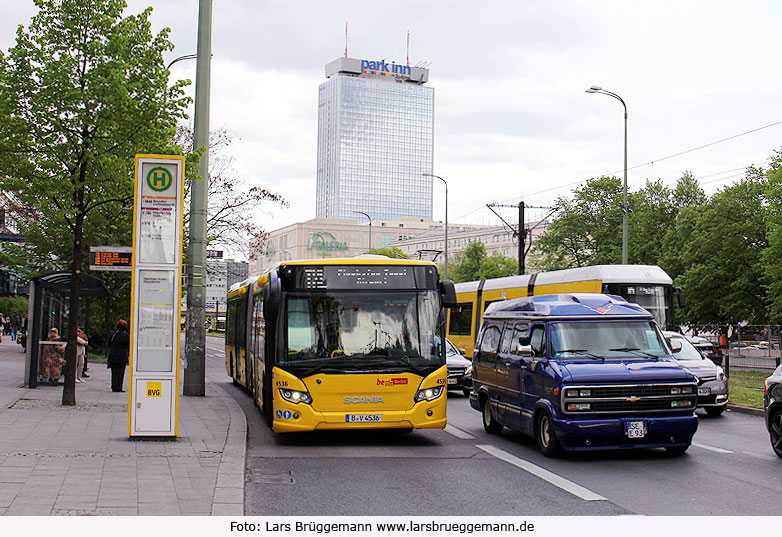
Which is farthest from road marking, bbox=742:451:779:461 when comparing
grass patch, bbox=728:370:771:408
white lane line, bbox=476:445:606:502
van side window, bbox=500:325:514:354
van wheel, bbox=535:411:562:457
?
grass patch, bbox=728:370:771:408

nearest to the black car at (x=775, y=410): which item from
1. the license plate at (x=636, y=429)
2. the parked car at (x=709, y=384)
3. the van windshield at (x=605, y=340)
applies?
the van windshield at (x=605, y=340)

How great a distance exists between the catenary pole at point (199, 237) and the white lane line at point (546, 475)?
29.6 feet

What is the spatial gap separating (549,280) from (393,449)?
1442 centimetres

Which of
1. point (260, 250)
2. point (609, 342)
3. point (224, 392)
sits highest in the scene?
point (260, 250)

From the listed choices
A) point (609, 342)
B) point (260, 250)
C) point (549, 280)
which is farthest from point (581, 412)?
point (260, 250)

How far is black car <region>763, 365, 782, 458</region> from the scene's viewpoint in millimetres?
11844

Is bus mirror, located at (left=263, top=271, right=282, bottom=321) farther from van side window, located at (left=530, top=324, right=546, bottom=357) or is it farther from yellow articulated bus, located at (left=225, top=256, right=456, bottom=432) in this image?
van side window, located at (left=530, top=324, right=546, bottom=357)

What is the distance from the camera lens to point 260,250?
38562mm

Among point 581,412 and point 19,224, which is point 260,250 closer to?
point 19,224

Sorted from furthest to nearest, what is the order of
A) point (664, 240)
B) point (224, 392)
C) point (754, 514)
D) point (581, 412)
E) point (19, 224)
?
point (664, 240) → point (19, 224) → point (224, 392) → point (581, 412) → point (754, 514)

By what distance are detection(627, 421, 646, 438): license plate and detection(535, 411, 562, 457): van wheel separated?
2.82 feet

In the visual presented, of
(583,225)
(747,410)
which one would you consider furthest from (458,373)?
(583,225)

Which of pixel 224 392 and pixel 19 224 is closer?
pixel 224 392

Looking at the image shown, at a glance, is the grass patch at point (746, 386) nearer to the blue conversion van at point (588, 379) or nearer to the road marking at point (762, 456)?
the road marking at point (762, 456)
